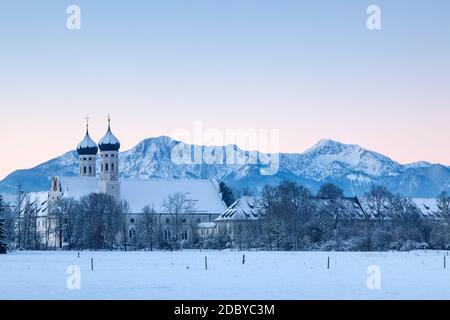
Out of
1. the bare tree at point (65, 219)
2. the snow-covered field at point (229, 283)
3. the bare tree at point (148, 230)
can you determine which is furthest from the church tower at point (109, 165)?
the snow-covered field at point (229, 283)

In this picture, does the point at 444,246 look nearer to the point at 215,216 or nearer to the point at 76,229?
the point at 76,229

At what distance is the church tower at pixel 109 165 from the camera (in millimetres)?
169875

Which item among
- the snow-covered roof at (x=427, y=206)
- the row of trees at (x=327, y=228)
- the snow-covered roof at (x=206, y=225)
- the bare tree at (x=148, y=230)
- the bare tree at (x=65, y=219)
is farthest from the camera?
the snow-covered roof at (x=427, y=206)

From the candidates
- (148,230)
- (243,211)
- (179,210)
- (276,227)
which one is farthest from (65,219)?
(179,210)

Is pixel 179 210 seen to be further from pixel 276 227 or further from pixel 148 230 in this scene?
pixel 276 227

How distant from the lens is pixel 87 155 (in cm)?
17962

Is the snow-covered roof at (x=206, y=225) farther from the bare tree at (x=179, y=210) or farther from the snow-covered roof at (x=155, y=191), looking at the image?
the snow-covered roof at (x=155, y=191)

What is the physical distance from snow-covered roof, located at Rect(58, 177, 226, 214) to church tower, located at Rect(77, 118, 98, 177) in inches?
181

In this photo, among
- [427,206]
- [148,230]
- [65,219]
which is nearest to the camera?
[65,219]

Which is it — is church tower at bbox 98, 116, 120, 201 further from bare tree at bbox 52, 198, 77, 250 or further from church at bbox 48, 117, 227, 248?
bare tree at bbox 52, 198, 77, 250

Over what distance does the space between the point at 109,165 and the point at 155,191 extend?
9423 millimetres

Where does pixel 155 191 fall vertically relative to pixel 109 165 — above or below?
below
